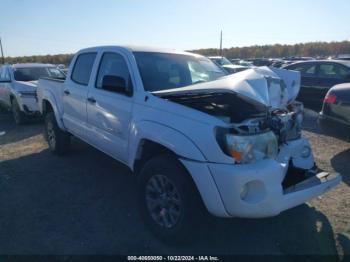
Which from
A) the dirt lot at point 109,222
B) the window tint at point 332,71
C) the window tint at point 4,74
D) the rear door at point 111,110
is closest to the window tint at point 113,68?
the rear door at point 111,110

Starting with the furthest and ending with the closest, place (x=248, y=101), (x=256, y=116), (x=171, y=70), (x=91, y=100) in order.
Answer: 1. (x=91, y=100)
2. (x=171, y=70)
3. (x=256, y=116)
4. (x=248, y=101)

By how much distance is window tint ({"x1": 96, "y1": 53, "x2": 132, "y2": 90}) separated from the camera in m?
4.27

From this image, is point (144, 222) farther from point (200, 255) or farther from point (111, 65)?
point (111, 65)

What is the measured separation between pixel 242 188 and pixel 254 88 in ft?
3.34

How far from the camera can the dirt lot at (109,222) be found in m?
3.45

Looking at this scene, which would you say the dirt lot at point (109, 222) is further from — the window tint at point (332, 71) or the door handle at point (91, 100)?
the window tint at point (332, 71)

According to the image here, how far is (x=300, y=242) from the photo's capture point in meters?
3.52

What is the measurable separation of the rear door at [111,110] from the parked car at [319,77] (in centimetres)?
744

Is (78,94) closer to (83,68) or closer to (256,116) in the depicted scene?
(83,68)

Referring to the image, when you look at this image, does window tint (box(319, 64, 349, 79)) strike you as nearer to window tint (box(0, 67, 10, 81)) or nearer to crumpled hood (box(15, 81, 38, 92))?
crumpled hood (box(15, 81, 38, 92))

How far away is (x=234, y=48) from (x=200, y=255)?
76178 mm

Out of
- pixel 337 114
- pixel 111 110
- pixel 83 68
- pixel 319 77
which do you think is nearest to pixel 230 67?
pixel 319 77

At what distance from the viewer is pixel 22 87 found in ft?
30.9

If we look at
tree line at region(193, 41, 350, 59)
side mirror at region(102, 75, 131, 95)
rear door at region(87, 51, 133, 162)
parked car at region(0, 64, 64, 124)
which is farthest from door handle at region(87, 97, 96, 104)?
tree line at region(193, 41, 350, 59)
